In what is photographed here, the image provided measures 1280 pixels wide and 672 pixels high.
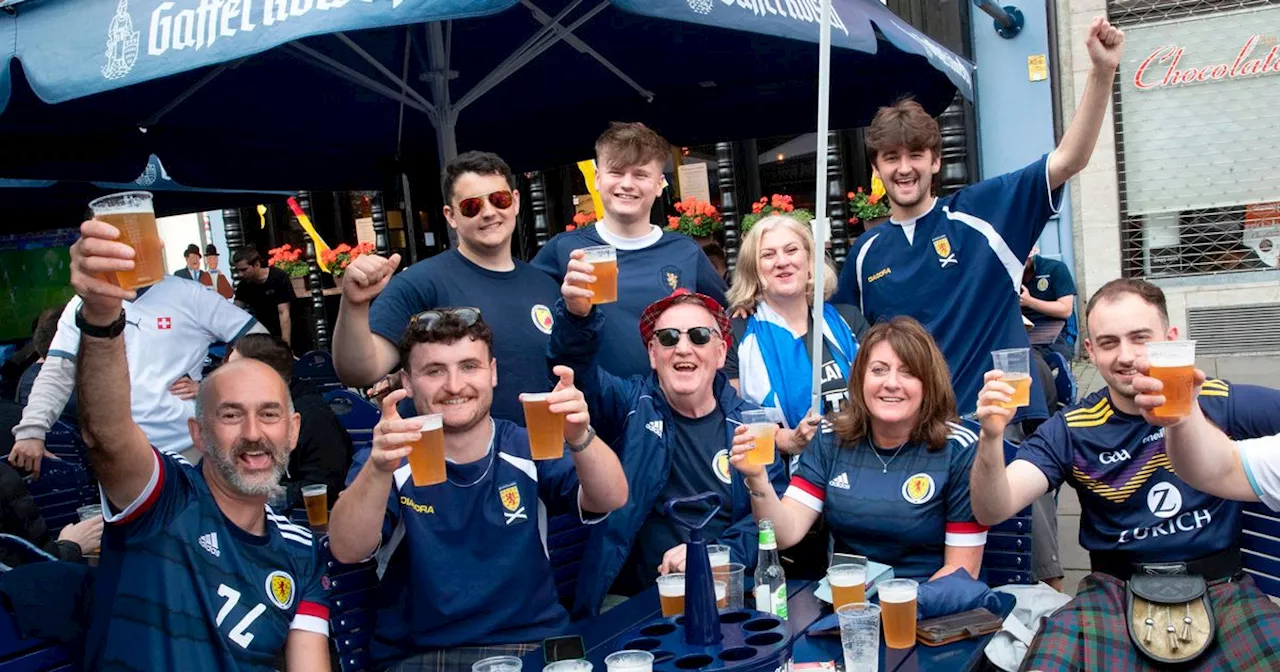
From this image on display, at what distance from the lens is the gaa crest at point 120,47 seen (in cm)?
358

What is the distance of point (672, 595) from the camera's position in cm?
288

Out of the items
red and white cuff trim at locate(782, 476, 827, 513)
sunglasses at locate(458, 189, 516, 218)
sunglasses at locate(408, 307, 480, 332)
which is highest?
sunglasses at locate(458, 189, 516, 218)

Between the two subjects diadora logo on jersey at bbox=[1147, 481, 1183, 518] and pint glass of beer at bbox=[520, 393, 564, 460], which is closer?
pint glass of beer at bbox=[520, 393, 564, 460]

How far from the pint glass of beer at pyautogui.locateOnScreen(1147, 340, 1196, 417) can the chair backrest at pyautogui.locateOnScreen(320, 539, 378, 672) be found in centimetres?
221

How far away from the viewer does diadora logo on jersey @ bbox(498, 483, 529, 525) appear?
3.22 m

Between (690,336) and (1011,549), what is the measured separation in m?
1.26

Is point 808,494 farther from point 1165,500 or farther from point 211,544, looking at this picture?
point 211,544

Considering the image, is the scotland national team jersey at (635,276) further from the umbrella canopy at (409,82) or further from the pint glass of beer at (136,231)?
the pint glass of beer at (136,231)

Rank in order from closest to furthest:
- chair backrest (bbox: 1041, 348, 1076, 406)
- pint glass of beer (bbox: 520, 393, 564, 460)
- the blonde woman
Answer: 1. pint glass of beer (bbox: 520, 393, 564, 460)
2. the blonde woman
3. chair backrest (bbox: 1041, 348, 1076, 406)

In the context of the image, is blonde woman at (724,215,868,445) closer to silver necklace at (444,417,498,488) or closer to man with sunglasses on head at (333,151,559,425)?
Result: man with sunglasses on head at (333,151,559,425)

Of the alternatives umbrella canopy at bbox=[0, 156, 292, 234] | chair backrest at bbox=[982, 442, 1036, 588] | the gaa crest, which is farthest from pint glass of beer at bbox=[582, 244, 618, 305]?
umbrella canopy at bbox=[0, 156, 292, 234]

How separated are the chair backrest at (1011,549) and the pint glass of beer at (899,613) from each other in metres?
0.90

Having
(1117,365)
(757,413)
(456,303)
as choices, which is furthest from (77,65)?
(1117,365)

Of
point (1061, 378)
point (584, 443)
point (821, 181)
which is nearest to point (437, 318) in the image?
point (584, 443)
